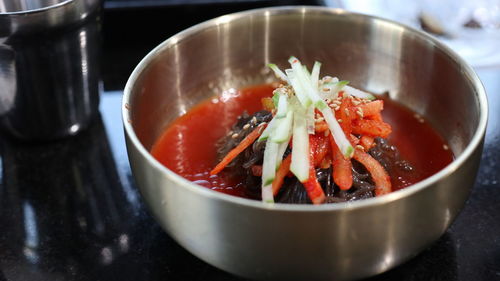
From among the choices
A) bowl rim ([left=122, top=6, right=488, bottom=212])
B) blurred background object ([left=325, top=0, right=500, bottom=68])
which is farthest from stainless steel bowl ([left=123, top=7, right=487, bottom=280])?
blurred background object ([left=325, top=0, right=500, bottom=68])

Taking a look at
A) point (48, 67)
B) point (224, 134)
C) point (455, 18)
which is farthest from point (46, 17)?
point (455, 18)

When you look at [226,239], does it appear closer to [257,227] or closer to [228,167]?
[257,227]

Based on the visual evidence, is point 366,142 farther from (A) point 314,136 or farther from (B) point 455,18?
(B) point 455,18

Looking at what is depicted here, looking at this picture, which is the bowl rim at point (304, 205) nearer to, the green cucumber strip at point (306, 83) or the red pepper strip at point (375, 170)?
the red pepper strip at point (375, 170)

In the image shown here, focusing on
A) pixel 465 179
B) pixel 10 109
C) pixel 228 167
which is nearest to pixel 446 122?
pixel 465 179

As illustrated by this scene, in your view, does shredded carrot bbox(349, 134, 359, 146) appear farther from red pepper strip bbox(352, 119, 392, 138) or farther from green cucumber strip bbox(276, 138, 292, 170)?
green cucumber strip bbox(276, 138, 292, 170)

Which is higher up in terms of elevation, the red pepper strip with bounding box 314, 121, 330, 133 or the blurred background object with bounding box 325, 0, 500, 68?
the red pepper strip with bounding box 314, 121, 330, 133
